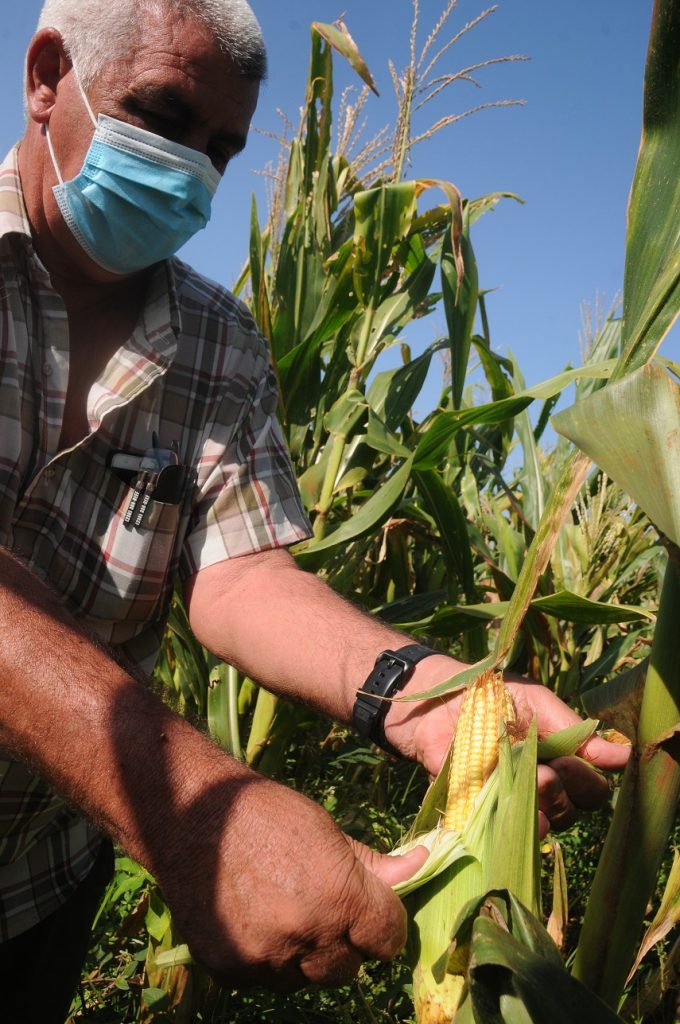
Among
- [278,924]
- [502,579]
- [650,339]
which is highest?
[650,339]

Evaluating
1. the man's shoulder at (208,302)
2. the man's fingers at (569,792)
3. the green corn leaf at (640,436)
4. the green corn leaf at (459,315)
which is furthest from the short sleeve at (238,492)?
the green corn leaf at (640,436)

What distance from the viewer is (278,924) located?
3.20ft

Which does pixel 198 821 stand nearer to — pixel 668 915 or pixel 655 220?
pixel 655 220

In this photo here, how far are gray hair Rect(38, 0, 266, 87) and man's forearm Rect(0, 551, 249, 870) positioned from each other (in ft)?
3.92

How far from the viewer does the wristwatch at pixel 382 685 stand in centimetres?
151

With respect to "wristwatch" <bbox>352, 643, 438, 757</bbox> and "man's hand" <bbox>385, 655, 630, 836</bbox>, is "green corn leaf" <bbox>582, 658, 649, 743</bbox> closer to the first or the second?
"man's hand" <bbox>385, 655, 630, 836</bbox>

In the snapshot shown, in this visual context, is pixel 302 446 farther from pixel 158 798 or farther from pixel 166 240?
pixel 158 798

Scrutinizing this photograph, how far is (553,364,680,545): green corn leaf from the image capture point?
0.87 m

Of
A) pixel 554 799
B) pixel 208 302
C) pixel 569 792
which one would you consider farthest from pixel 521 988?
pixel 208 302

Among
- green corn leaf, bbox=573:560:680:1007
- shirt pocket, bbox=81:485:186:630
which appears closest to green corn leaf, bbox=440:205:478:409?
shirt pocket, bbox=81:485:186:630

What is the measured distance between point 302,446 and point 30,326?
1396 mm

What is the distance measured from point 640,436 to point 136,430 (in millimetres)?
1116

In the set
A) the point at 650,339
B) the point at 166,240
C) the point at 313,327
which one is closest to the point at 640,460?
the point at 650,339

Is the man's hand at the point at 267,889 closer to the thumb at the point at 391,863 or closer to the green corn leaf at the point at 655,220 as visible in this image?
the thumb at the point at 391,863
